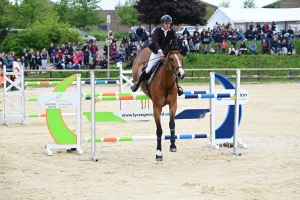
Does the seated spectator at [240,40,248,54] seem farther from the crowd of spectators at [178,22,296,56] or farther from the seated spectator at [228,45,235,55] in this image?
the seated spectator at [228,45,235,55]

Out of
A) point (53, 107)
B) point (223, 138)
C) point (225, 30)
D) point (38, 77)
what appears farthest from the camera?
point (225, 30)

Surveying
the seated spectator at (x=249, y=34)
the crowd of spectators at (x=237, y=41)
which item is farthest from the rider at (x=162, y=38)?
the seated spectator at (x=249, y=34)

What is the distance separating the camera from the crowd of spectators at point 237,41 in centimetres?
4012

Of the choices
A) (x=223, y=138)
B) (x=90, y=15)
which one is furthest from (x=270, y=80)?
(x=90, y=15)

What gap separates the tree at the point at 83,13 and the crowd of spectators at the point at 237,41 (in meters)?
23.8

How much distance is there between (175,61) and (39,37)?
32.0 meters

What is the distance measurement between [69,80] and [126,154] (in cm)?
207

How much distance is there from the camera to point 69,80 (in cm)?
1248

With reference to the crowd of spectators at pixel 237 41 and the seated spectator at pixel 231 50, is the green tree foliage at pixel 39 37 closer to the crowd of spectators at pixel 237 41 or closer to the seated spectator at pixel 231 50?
the crowd of spectators at pixel 237 41

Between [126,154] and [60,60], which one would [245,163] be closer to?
[126,154]

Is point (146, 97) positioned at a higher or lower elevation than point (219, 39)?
lower

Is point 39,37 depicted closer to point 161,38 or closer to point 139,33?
point 139,33

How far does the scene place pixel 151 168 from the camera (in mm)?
10562

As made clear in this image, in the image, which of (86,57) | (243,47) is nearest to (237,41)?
(243,47)
